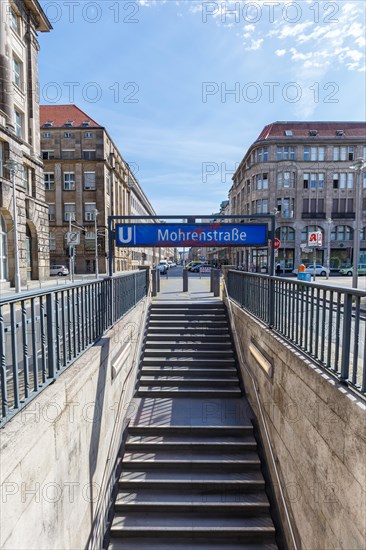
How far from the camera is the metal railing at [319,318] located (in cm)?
276

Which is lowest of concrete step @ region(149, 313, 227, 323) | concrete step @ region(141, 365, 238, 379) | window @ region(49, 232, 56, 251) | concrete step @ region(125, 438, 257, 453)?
concrete step @ region(125, 438, 257, 453)

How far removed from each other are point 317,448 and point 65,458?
2.64 m

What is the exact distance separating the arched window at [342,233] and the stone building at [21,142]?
4447 centimetres

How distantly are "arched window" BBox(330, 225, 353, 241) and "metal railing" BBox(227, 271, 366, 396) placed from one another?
156 ft

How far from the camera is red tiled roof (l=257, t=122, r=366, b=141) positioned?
155 ft

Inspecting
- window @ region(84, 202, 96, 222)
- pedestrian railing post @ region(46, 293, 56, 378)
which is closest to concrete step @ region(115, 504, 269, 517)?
pedestrian railing post @ region(46, 293, 56, 378)

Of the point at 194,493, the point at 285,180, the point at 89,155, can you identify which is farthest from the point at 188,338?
the point at 285,180

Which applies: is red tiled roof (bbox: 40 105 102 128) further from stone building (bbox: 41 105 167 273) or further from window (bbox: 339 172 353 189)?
window (bbox: 339 172 353 189)

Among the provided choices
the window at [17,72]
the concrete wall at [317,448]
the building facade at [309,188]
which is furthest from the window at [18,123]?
the building facade at [309,188]

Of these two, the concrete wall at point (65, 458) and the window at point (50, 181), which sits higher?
the window at point (50, 181)

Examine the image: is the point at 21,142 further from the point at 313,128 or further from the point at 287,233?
the point at 313,128

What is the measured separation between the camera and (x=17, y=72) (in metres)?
19.8

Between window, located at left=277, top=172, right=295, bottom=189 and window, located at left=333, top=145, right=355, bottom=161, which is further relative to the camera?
window, located at left=333, top=145, right=355, bottom=161

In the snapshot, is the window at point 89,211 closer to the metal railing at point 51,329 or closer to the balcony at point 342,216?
the metal railing at point 51,329
